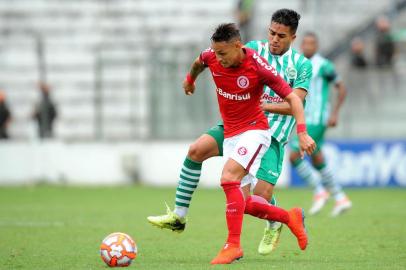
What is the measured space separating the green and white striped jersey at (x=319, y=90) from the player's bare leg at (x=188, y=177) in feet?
15.6

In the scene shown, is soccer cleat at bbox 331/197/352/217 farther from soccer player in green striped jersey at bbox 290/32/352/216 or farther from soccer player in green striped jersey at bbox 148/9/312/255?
soccer player in green striped jersey at bbox 148/9/312/255

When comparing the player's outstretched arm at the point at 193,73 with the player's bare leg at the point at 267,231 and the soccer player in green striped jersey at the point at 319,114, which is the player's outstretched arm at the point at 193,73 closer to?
the player's bare leg at the point at 267,231

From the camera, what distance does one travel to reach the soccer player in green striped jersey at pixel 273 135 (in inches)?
335

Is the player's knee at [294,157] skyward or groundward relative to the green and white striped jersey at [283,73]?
groundward

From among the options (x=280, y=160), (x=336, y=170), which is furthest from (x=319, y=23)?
(x=280, y=160)

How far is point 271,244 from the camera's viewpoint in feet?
28.3

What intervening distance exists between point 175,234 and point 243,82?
10.5ft

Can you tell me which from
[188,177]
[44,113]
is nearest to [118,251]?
[188,177]

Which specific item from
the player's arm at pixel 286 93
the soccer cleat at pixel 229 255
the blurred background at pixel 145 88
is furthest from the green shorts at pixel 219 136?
the blurred background at pixel 145 88

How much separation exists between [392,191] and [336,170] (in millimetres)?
1261

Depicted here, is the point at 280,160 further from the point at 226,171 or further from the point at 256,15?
the point at 256,15

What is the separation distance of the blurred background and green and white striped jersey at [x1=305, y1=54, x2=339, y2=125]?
5.70 metres

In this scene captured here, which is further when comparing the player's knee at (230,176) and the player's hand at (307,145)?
the player's knee at (230,176)

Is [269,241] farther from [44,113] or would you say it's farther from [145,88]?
[44,113]
